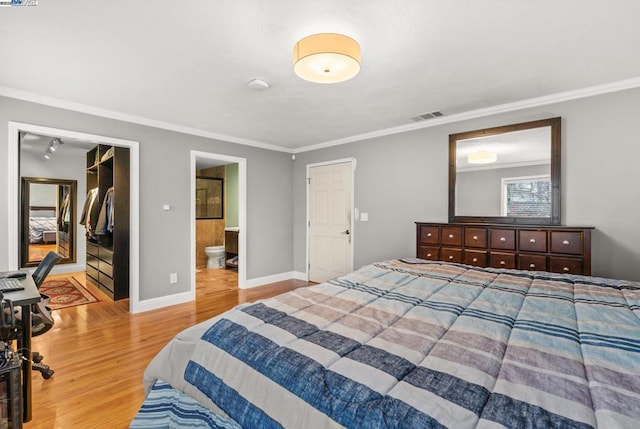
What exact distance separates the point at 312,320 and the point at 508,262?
2.49 meters

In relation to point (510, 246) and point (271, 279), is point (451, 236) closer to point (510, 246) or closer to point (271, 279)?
point (510, 246)

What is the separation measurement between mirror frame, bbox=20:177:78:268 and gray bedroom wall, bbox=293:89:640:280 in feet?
19.4

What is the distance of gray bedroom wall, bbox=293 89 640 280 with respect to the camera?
2752 mm

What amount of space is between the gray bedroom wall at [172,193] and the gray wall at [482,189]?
2987 mm

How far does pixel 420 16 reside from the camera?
72.0 inches

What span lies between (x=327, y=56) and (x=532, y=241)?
2524 millimetres

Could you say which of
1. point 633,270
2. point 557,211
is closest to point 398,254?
point 557,211

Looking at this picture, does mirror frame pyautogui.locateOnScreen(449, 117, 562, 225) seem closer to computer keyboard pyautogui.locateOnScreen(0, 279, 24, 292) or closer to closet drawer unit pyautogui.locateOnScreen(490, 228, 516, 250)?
closet drawer unit pyautogui.locateOnScreen(490, 228, 516, 250)

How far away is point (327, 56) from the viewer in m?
1.94

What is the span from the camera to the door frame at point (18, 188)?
2.92m

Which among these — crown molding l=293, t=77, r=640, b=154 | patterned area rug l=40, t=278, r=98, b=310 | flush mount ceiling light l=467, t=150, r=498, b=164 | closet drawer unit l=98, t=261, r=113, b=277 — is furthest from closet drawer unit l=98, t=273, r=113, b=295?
flush mount ceiling light l=467, t=150, r=498, b=164

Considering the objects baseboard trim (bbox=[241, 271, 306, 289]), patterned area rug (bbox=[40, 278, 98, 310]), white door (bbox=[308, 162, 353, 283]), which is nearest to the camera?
patterned area rug (bbox=[40, 278, 98, 310])

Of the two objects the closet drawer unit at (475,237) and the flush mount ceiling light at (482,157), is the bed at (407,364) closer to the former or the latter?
the closet drawer unit at (475,237)

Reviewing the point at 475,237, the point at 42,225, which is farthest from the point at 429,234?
the point at 42,225
